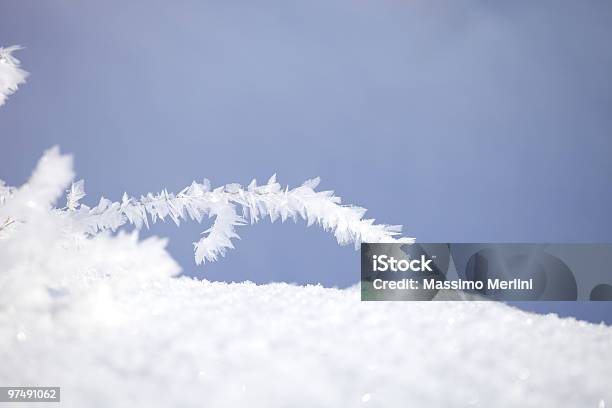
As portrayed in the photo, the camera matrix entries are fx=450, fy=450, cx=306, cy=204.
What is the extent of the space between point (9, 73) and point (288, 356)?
0.41 m

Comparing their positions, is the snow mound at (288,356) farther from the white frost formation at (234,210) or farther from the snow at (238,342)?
the white frost formation at (234,210)

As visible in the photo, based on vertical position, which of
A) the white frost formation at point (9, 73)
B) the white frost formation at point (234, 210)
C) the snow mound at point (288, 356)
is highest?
the white frost formation at point (9, 73)

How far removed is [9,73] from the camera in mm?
460

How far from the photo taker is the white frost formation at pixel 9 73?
459mm

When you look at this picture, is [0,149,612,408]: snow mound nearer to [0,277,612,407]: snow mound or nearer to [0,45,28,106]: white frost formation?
[0,277,612,407]: snow mound

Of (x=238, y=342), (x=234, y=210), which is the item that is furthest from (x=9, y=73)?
(x=238, y=342)

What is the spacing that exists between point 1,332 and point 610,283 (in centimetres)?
114

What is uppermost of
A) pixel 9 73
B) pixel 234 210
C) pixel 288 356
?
pixel 9 73

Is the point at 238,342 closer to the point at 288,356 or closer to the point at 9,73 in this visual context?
the point at 288,356

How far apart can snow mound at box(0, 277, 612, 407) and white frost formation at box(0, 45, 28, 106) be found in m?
0.26

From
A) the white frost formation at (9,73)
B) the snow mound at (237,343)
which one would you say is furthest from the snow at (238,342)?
the white frost formation at (9,73)

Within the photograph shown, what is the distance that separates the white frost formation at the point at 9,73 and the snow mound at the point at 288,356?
26 centimetres

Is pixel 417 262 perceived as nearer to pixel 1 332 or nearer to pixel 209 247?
pixel 209 247

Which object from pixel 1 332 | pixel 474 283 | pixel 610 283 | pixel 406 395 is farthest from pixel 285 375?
pixel 610 283
